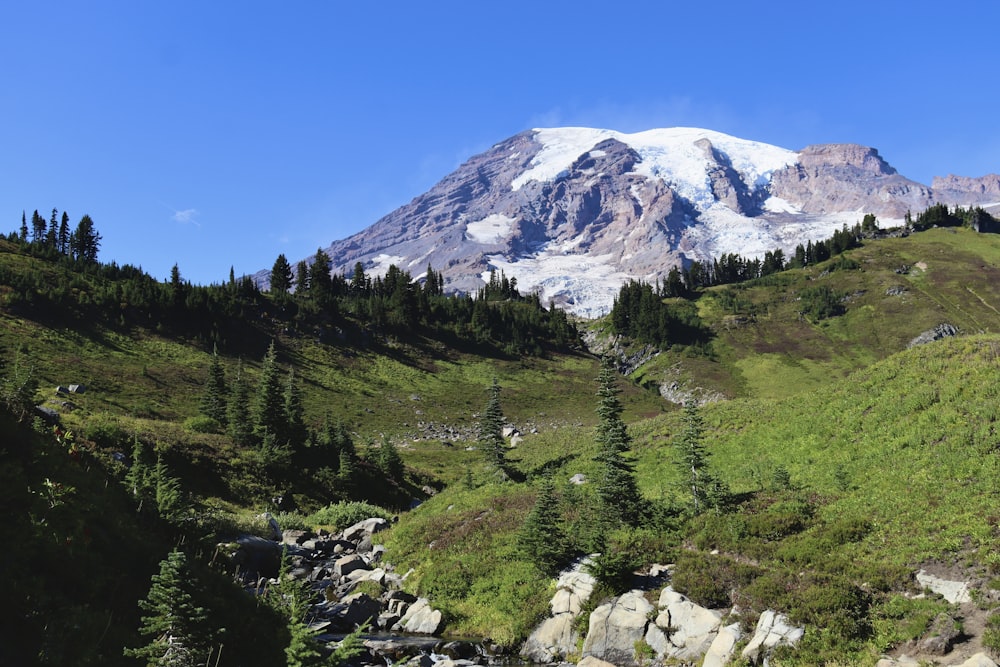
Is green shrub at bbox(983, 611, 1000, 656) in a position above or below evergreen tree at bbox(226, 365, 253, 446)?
below

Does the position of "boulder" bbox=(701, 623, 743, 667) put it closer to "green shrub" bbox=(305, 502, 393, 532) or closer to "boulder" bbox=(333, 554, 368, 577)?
"boulder" bbox=(333, 554, 368, 577)

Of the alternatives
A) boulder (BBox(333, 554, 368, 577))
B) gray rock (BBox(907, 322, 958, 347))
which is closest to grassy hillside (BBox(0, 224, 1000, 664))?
boulder (BBox(333, 554, 368, 577))

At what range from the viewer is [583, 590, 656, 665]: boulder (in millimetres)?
16828

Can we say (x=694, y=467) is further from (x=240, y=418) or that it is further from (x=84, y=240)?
(x=84, y=240)

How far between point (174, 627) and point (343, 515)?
31.1 meters

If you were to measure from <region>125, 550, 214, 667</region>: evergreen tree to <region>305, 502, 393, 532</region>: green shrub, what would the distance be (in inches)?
1151

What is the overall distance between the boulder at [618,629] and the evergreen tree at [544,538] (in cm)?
361

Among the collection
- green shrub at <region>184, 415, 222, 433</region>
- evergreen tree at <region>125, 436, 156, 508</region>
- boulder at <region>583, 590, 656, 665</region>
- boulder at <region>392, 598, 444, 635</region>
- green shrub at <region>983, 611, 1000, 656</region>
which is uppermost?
green shrub at <region>184, 415, 222, 433</region>

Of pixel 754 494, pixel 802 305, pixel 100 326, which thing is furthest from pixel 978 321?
pixel 100 326

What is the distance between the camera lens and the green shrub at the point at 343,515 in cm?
3844

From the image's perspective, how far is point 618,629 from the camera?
56.7 ft

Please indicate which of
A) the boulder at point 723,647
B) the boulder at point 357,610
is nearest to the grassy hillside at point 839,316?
the boulder at point 723,647

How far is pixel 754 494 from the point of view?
26.2 meters

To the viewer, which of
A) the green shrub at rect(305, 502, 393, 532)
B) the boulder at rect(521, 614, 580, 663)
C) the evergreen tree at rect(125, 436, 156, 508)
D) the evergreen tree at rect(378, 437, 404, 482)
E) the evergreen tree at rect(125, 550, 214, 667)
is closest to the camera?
the evergreen tree at rect(125, 550, 214, 667)
